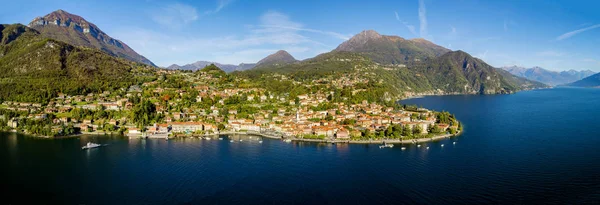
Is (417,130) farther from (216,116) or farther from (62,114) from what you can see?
→ (62,114)

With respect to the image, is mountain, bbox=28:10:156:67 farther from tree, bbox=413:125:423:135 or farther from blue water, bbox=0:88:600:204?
tree, bbox=413:125:423:135

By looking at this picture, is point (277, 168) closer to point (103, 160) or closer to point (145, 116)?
point (103, 160)

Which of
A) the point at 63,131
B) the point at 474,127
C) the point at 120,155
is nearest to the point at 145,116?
the point at 63,131

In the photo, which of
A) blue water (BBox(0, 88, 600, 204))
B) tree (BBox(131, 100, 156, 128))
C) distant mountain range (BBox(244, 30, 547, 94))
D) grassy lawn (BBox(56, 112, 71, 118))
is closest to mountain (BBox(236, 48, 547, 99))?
distant mountain range (BBox(244, 30, 547, 94))

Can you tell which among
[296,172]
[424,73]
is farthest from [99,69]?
[424,73]

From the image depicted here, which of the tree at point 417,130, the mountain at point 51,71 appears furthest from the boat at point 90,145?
the tree at point 417,130
